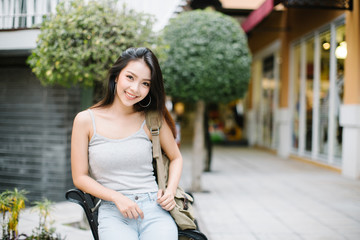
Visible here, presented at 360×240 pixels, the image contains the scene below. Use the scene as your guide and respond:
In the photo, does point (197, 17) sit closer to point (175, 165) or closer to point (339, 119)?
point (175, 165)

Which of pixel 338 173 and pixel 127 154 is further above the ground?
pixel 127 154

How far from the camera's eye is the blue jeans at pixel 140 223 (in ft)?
6.56

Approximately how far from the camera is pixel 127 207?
202 centimetres

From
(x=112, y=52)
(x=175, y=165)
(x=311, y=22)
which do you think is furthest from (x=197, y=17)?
(x=311, y=22)

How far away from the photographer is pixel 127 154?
2137 mm

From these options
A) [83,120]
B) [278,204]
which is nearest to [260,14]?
[278,204]

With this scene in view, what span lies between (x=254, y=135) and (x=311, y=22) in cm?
636

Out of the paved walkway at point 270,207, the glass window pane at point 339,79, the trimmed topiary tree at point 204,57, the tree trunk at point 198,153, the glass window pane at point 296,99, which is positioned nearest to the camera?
the paved walkway at point 270,207

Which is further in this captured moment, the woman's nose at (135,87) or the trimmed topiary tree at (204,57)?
the trimmed topiary tree at (204,57)

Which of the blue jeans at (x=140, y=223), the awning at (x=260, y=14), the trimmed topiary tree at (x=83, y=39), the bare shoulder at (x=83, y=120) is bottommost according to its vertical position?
the blue jeans at (x=140, y=223)

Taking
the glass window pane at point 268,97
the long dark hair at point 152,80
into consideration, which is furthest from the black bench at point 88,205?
the glass window pane at point 268,97

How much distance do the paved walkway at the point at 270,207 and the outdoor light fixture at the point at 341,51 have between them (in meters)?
2.55

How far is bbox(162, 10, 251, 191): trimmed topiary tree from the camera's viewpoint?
16.6 feet

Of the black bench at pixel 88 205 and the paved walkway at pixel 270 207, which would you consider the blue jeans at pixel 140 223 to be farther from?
the paved walkway at pixel 270 207
